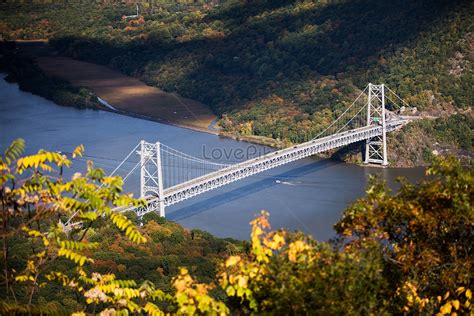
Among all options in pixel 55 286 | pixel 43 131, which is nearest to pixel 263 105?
pixel 43 131

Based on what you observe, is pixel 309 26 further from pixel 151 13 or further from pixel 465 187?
pixel 465 187

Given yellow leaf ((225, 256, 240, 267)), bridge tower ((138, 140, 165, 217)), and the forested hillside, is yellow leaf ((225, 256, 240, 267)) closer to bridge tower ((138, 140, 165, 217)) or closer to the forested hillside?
bridge tower ((138, 140, 165, 217))

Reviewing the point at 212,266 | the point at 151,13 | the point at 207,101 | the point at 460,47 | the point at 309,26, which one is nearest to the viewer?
the point at 212,266

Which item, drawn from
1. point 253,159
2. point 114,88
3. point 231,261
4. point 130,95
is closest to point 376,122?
point 253,159

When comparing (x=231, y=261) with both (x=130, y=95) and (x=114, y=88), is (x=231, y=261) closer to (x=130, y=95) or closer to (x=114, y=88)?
(x=130, y=95)

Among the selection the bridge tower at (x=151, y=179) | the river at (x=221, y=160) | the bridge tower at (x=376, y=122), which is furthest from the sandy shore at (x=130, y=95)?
the bridge tower at (x=151, y=179)
